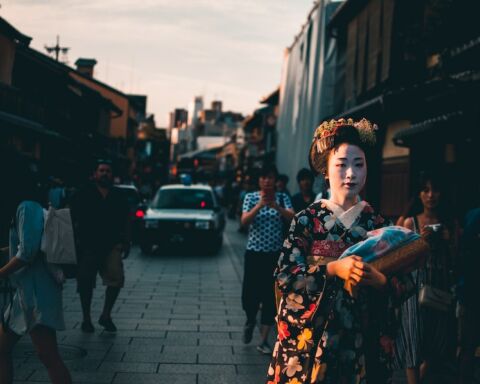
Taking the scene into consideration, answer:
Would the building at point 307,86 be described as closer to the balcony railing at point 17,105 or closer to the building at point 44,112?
the building at point 44,112

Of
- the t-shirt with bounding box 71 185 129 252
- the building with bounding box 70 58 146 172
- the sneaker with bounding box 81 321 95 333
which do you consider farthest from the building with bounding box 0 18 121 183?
the building with bounding box 70 58 146 172

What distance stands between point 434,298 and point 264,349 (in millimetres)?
2165

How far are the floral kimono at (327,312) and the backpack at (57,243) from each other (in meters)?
1.80

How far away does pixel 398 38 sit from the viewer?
1430 cm

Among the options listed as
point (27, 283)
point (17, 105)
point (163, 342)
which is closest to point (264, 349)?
point (163, 342)

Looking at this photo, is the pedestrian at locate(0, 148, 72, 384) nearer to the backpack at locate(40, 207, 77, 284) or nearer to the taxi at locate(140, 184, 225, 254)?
the backpack at locate(40, 207, 77, 284)

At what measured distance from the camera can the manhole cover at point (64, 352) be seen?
661 cm

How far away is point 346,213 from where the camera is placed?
137 inches

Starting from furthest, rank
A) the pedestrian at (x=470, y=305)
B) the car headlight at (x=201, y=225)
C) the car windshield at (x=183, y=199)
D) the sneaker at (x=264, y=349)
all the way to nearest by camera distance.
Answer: the car windshield at (x=183, y=199), the car headlight at (x=201, y=225), the sneaker at (x=264, y=349), the pedestrian at (x=470, y=305)

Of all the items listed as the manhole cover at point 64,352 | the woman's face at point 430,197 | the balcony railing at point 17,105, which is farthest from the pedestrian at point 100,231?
the balcony railing at point 17,105

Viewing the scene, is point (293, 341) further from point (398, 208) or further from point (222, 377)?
point (398, 208)

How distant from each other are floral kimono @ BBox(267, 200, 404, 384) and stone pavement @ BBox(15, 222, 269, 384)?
269 cm

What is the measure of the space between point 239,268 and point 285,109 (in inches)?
673

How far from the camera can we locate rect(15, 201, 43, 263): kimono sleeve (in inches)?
177
